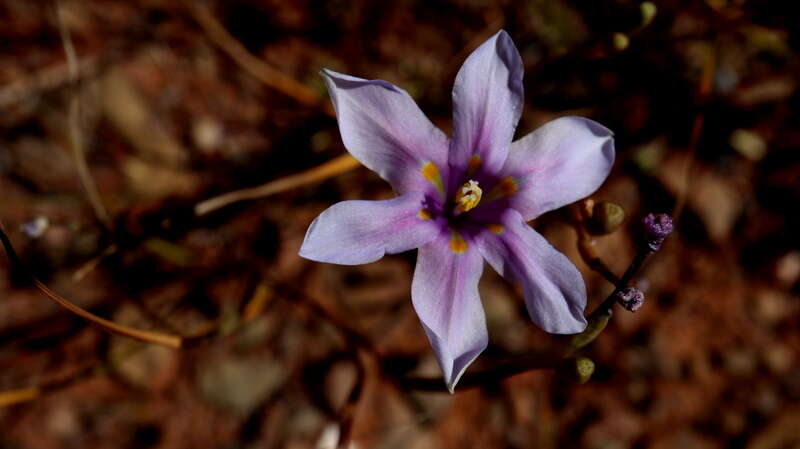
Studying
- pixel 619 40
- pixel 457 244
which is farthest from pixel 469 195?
pixel 619 40

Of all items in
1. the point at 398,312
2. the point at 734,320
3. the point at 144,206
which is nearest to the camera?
the point at 144,206

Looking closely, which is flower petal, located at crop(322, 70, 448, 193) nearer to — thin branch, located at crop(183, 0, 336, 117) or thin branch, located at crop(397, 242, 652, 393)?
thin branch, located at crop(397, 242, 652, 393)

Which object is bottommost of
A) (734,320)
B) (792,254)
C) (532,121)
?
(734,320)

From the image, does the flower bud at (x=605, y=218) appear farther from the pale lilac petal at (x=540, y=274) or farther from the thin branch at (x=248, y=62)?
the thin branch at (x=248, y=62)

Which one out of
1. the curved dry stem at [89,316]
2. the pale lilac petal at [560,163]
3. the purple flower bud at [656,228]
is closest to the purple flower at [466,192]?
the pale lilac petal at [560,163]

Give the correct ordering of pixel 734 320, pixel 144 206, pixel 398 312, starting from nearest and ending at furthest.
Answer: pixel 144 206, pixel 398 312, pixel 734 320

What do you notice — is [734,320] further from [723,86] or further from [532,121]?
[532,121]

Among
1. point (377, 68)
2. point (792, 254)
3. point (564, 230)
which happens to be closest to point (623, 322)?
point (564, 230)
